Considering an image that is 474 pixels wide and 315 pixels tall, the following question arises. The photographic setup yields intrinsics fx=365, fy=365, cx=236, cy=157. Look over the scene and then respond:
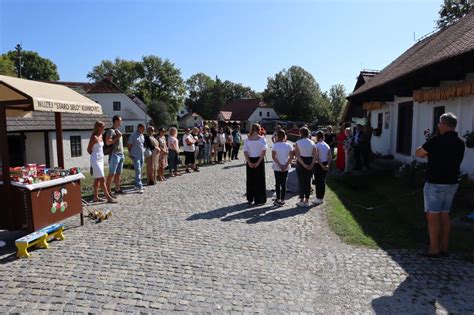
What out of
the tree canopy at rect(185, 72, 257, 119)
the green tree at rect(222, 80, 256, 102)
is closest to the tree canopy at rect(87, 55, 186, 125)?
the tree canopy at rect(185, 72, 257, 119)

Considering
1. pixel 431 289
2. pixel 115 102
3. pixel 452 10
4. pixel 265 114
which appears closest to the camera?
pixel 431 289

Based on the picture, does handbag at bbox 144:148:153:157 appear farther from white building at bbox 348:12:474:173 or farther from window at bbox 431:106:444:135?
window at bbox 431:106:444:135

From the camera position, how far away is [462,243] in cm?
581

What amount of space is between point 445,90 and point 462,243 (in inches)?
244

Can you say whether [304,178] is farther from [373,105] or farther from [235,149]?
[235,149]

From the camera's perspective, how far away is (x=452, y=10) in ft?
116

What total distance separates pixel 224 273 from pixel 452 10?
40.5 m

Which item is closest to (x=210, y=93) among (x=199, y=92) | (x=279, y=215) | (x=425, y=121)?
(x=199, y=92)

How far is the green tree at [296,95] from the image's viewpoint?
7144cm

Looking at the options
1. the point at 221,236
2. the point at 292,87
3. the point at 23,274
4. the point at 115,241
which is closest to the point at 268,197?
the point at 221,236

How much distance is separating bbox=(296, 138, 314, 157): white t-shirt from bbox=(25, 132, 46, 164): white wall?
1710 cm

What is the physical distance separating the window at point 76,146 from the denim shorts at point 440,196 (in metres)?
20.9

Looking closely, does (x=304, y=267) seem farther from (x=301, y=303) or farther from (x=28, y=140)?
(x=28, y=140)

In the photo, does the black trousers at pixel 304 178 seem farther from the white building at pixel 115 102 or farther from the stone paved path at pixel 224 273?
the white building at pixel 115 102
